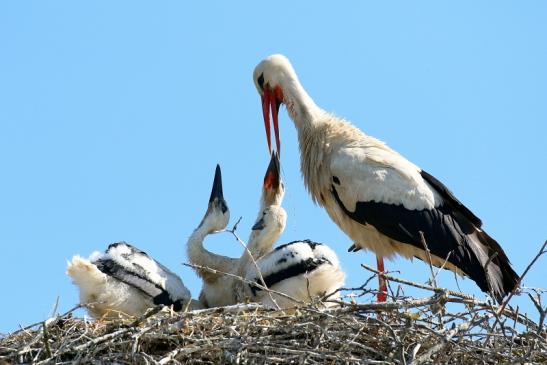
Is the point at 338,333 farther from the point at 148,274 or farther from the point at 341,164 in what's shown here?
the point at 341,164

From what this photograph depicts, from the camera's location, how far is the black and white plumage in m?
7.75

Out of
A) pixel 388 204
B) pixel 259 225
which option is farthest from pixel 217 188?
pixel 388 204

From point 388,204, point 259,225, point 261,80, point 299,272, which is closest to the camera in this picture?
point 299,272

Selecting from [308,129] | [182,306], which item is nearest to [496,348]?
[182,306]

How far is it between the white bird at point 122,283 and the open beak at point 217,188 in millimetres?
1083

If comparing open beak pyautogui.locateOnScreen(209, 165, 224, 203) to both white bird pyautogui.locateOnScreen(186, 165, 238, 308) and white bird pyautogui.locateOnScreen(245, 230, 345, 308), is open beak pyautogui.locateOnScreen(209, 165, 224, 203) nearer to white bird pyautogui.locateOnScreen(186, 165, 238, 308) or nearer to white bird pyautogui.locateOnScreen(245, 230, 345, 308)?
white bird pyautogui.locateOnScreen(186, 165, 238, 308)

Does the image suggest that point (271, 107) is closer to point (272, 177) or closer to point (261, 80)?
point (261, 80)

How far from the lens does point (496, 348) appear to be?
6.07 meters

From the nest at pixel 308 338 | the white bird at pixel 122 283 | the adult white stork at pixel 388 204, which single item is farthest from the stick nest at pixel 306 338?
the adult white stork at pixel 388 204

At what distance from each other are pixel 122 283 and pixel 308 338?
177 cm

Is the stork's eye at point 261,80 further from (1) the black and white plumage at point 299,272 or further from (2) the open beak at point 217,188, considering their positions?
(1) the black and white plumage at point 299,272

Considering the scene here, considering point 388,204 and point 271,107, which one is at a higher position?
point 271,107

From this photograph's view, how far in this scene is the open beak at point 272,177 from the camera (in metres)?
8.93

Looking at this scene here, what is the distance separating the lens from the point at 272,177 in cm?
897
